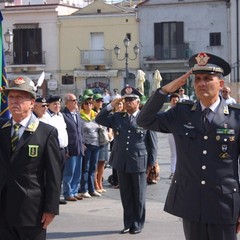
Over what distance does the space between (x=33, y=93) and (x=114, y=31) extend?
1555 inches

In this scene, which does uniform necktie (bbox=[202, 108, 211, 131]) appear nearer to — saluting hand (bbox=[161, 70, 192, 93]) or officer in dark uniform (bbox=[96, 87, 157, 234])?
saluting hand (bbox=[161, 70, 192, 93])

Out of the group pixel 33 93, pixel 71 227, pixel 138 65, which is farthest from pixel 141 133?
pixel 138 65

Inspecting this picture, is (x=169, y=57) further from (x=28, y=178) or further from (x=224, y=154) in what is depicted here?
(x=224, y=154)

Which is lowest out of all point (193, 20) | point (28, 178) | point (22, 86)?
point (28, 178)

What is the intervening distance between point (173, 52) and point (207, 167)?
130 ft

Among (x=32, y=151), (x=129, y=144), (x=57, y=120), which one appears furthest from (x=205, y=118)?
(x=57, y=120)

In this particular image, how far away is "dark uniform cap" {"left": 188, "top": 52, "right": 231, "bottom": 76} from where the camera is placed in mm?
5035

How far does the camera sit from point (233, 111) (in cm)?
519

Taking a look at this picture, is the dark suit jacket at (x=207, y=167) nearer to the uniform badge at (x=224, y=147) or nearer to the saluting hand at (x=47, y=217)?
the uniform badge at (x=224, y=147)

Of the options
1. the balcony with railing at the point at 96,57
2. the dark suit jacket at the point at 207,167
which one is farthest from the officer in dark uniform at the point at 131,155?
the balcony with railing at the point at 96,57

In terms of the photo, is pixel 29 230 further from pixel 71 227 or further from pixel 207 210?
pixel 71 227

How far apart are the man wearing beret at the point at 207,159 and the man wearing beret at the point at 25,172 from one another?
3.31 feet

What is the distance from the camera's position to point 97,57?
45.0 metres

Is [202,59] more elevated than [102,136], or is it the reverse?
[202,59]
